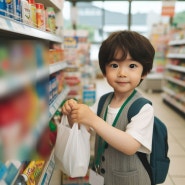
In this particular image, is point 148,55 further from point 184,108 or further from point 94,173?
point 184,108

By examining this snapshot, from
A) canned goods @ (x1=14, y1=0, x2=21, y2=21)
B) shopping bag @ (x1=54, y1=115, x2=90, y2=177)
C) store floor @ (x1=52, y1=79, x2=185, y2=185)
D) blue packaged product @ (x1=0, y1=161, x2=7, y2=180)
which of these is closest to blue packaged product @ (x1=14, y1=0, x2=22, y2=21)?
canned goods @ (x1=14, y1=0, x2=21, y2=21)

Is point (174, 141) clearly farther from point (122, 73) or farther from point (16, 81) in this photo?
point (16, 81)

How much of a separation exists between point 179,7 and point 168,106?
4.56 m

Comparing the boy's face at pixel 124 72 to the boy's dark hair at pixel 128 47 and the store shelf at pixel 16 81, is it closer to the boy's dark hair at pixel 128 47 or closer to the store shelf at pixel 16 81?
the boy's dark hair at pixel 128 47

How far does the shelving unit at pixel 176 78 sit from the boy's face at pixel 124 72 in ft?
11.6

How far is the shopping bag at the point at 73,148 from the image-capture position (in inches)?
39.4

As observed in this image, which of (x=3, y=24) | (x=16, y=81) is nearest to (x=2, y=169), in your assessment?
(x=16, y=81)

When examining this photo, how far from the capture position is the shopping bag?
1.00 m

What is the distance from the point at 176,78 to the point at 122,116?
161 inches

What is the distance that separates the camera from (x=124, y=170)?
108 cm

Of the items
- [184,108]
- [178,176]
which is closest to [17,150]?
[178,176]

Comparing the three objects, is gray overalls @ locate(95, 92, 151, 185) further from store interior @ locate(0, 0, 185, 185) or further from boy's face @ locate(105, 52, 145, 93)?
store interior @ locate(0, 0, 185, 185)

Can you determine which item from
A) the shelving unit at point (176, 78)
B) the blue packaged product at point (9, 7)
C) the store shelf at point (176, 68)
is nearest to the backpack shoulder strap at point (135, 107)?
the blue packaged product at point (9, 7)

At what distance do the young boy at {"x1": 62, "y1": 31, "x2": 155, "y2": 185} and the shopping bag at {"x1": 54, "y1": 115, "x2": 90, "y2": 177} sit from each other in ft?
0.24
